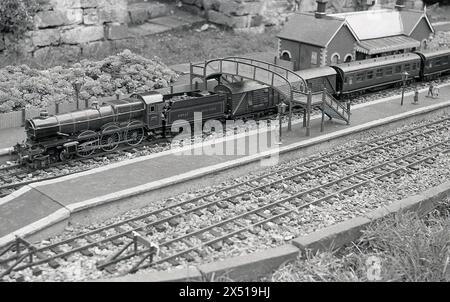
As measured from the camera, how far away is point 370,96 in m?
26.8

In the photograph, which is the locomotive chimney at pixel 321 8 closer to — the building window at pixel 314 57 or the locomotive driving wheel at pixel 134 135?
the building window at pixel 314 57

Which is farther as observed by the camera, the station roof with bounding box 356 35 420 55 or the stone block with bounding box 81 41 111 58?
the stone block with bounding box 81 41 111 58

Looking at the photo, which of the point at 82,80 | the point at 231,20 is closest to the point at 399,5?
the point at 231,20

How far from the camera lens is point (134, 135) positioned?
1964 cm

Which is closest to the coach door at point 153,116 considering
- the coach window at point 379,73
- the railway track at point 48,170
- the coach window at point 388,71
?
the railway track at point 48,170

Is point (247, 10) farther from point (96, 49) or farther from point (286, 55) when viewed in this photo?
point (96, 49)

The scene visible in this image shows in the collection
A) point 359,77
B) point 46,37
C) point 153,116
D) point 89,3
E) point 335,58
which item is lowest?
point 153,116

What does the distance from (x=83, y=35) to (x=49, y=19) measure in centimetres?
192

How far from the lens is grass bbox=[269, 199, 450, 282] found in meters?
12.0

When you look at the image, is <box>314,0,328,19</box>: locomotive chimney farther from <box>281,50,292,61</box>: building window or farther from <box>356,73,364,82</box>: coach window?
<box>356,73,364,82</box>: coach window

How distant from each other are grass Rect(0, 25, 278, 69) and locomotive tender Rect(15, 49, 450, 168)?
26.0 ft

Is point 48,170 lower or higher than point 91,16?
lower

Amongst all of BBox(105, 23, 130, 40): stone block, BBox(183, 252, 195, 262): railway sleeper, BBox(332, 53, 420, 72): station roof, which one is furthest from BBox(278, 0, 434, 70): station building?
BBox(183, 252, 195, 262): railway sleeper
